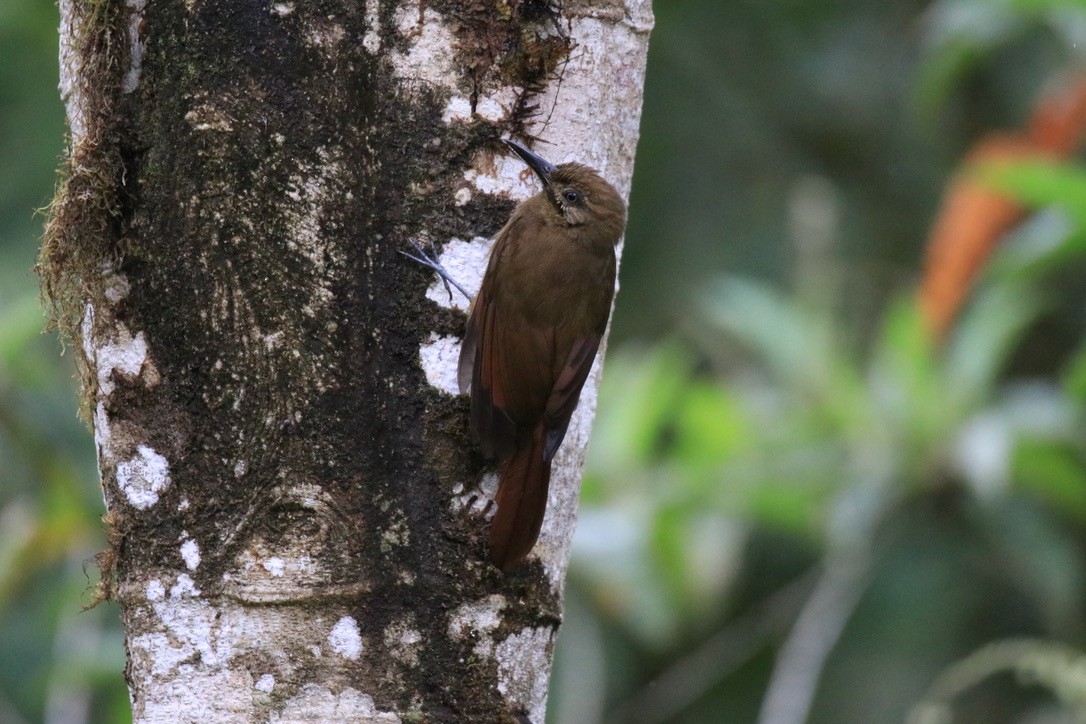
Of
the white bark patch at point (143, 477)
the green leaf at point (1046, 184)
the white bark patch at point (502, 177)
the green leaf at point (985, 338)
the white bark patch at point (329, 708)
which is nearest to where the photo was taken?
the white bark patch at point (329, 708)

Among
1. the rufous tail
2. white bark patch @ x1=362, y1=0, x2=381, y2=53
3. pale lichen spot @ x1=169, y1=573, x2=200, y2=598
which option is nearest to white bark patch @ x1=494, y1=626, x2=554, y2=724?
the rufous tail

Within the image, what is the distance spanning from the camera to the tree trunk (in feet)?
6.29

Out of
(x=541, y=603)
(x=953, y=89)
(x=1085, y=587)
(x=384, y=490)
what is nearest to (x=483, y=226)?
(x=384, y=490)

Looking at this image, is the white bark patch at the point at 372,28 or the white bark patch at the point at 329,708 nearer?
the white bark patch at the point at 329,708

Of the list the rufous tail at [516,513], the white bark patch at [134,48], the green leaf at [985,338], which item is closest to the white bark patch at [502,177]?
the rufous tail at [516,513]

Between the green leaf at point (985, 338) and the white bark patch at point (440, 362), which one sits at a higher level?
the green leaf at point (985, 338)

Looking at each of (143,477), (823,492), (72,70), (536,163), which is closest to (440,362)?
(536,163)

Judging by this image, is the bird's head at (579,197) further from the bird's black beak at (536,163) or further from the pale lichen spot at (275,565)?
the pale lichen spot at (275,565)

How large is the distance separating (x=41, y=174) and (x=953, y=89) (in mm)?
4589

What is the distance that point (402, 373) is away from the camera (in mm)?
2018

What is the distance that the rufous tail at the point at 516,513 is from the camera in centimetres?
198

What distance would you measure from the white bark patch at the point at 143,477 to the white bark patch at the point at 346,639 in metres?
0.35

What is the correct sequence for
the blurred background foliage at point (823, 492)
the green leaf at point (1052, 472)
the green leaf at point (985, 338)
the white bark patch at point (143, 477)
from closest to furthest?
the white bark patch at point (143, 477)
the blurred background foliage at point (823, 492)
the green leaf at point (1052, 472)
the green leaf at point (985, 338)

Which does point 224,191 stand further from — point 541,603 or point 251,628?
point 541,603
